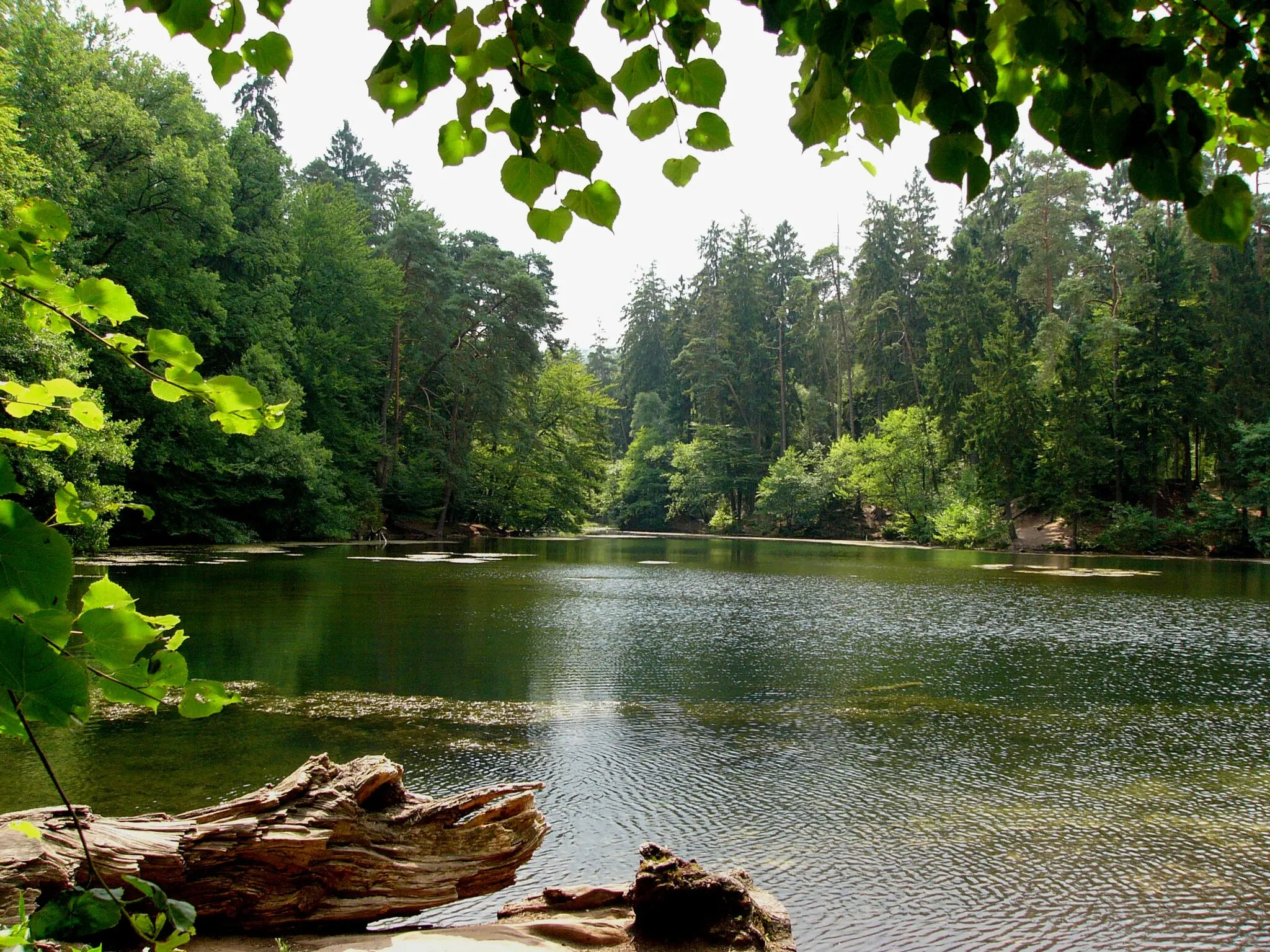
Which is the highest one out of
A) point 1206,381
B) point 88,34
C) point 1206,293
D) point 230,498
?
point 88,34

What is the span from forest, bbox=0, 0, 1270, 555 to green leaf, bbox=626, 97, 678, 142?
1497cm

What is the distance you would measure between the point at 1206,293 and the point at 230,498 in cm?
3931

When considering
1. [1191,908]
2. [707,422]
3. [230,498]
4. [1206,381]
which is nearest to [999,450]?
[1206,381]

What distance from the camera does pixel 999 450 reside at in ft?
125

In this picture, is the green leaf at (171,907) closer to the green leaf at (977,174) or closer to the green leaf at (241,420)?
the green leaf at (241,420)

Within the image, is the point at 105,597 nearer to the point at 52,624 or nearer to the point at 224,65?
the point at 52,624

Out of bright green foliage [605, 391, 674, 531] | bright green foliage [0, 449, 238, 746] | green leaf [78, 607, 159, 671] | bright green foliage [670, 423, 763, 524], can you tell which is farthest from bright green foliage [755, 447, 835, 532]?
bright green foliage [0, 449, 238, 746]

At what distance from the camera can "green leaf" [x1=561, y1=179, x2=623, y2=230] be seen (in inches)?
50.8

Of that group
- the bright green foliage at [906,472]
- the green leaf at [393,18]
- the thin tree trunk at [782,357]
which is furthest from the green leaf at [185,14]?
the thin tree trunk at [782,357]

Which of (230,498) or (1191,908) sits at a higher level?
(230,498)

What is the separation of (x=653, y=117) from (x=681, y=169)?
96mm

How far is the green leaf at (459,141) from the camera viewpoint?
1451 millimetres

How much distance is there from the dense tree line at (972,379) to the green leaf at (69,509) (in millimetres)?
37546

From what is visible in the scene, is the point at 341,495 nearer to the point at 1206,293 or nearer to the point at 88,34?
the point at 88,34
